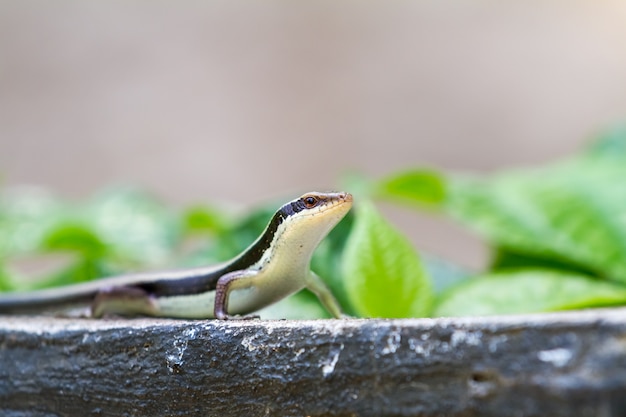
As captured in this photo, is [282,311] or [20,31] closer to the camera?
[282,311]

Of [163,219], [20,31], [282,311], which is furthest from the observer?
[20,31]

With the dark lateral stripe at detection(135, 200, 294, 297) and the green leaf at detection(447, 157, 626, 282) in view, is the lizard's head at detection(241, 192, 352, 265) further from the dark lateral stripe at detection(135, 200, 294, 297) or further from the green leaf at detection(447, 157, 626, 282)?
the green leaf at detection(447, 157, 626, 282)

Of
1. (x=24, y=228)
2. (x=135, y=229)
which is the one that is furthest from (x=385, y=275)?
(x=24, y=228)

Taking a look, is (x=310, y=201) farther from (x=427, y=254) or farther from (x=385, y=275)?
(x=427, y=254)

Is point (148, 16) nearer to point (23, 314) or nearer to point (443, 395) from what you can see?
point (23, 314)

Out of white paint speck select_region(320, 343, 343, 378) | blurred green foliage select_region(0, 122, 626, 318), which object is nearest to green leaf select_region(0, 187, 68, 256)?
blurred green foliage select_region(0, 122, 626, 318)

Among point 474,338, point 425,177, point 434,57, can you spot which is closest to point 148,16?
point 434,57
